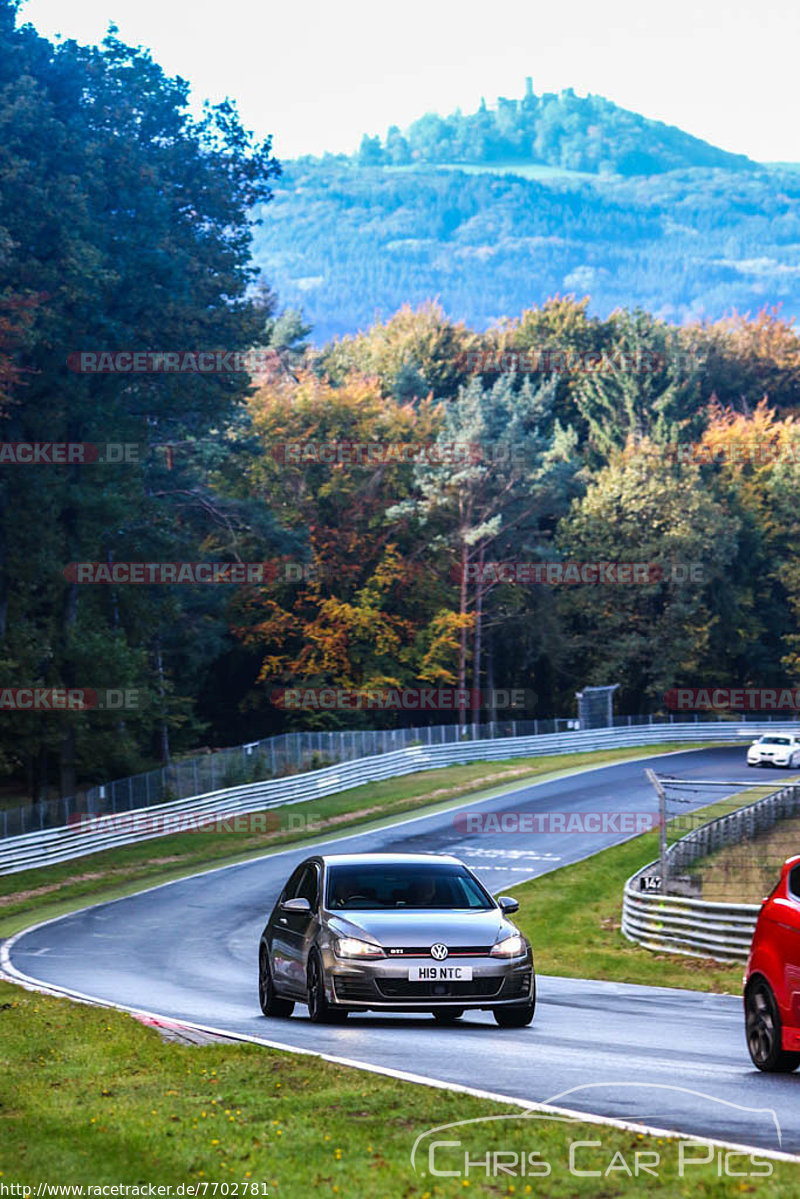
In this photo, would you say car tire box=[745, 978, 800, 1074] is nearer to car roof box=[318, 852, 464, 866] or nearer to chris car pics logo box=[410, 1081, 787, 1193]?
chris car pics logo box=[410, 1081, 787, 1193]

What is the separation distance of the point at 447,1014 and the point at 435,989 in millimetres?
1123

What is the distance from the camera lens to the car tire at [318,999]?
1419 cm

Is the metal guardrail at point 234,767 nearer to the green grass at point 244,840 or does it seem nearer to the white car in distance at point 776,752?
the green grass at point 244,840

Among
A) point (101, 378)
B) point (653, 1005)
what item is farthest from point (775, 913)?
point (101, 378)

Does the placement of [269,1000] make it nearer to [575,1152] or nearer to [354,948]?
[354,948]

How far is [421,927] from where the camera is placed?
14.0 meters

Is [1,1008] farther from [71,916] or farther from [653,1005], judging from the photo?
[71,916]

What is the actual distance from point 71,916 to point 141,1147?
87.0ft

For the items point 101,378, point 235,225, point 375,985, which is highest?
point 235,225

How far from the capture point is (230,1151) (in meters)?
8.30

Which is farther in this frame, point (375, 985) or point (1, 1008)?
point (1, 1008)

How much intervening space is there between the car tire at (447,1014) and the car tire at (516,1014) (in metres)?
0.37

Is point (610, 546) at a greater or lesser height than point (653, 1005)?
greater

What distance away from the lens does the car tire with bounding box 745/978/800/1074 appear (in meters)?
11.0
